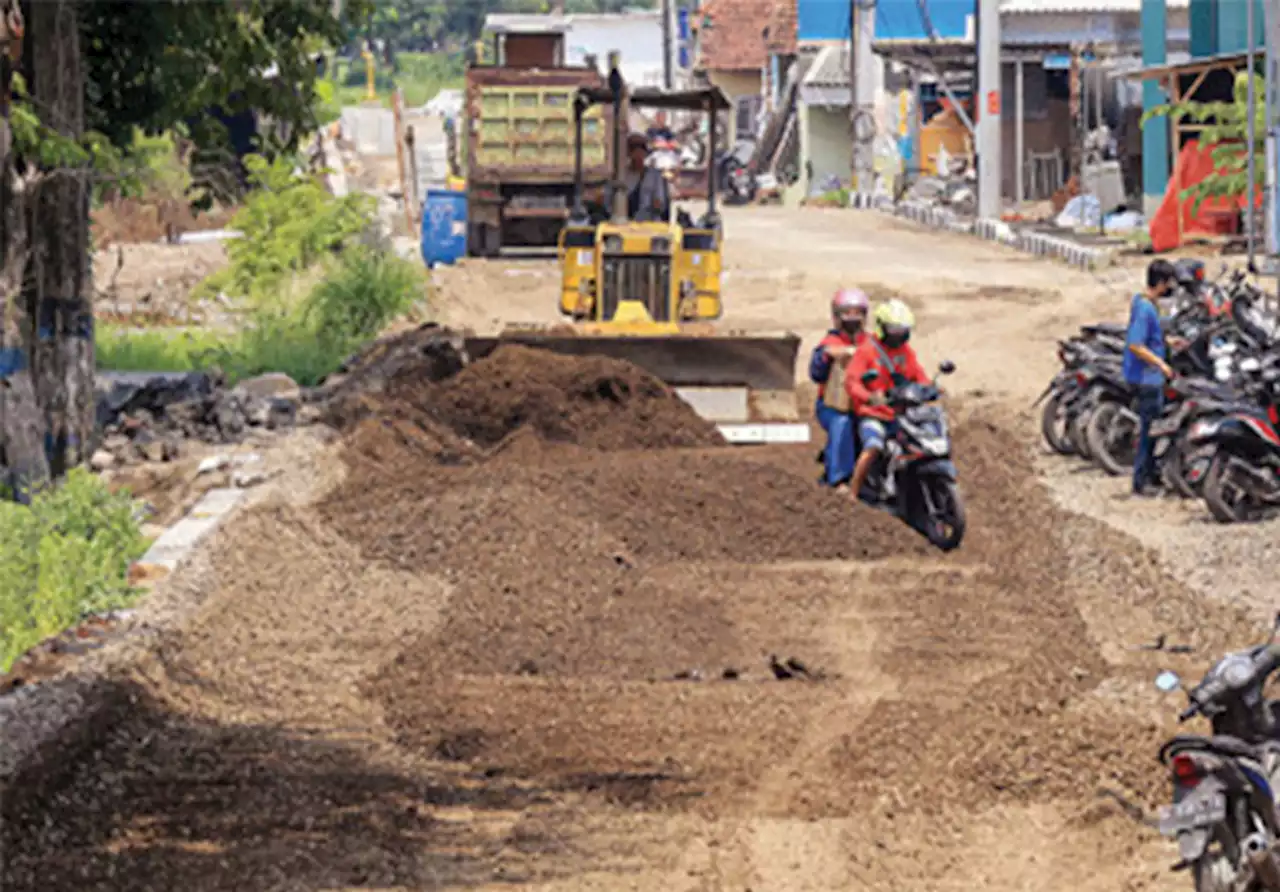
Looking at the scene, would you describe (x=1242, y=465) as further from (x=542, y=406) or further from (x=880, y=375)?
(x=542, y=406)

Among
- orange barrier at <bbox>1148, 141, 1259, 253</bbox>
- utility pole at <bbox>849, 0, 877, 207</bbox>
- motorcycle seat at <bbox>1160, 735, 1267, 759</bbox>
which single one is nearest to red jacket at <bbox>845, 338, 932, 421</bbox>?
motorcycle seat at <bbox>1160, 735, 1267, 759</bbox>

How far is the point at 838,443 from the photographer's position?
15359 millimetres

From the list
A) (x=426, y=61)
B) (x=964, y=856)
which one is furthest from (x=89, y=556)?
(x=426, y=61)

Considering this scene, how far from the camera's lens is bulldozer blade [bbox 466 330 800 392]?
20.4 metres

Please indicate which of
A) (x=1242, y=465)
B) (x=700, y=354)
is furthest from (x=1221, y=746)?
(x=700, y=354)

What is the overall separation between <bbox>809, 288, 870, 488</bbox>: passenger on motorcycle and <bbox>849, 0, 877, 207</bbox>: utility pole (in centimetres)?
4055

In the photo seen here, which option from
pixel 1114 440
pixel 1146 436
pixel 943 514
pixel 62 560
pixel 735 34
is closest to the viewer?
pixel 62 560

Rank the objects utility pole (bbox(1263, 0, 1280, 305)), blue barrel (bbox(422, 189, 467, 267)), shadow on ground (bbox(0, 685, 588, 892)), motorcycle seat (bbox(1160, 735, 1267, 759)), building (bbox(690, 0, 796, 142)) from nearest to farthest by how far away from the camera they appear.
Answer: motorcycle seat (bbox(1160, 735, 1267, 759)) → shadow on ground (bbox(0, 685, 588, 892)) → utility pole (bbox(1263, 0, 1280, 305)) → blue barrel (bbox(422, 189, 467, 267)) → building (bbox(690, 0, 796, 142))

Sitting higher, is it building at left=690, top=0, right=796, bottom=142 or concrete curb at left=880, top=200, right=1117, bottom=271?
building at left=690, top=0, right=796, bottom=142

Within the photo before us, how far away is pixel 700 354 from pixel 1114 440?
159 inches

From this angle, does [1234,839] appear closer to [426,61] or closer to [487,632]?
[487,632]

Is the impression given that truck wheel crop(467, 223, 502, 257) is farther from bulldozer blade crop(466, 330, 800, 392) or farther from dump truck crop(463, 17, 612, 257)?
bulldozer blade crop(466, 330, 800, 392)

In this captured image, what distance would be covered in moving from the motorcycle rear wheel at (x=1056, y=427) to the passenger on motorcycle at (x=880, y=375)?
4.12 meters

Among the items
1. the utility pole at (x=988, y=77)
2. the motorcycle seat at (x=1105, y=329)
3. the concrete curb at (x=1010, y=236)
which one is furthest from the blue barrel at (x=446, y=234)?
the motorcycle seat at (x=1105, y=329)
